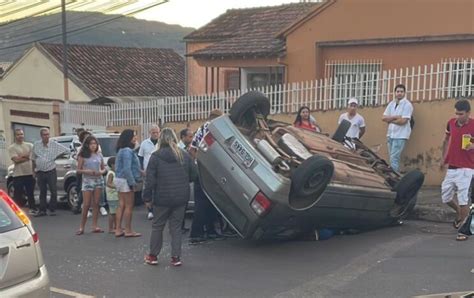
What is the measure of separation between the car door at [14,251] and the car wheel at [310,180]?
3.15 metres

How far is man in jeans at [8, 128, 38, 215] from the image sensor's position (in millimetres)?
11852

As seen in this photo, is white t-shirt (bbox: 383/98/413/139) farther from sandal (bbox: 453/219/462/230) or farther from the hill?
the hill

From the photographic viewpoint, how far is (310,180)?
22.9 feet

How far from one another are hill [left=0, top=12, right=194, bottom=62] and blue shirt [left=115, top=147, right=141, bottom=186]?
6426cm

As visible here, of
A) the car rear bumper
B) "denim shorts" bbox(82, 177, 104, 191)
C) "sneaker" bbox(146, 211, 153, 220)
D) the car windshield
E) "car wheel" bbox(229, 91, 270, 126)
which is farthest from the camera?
the car windshield

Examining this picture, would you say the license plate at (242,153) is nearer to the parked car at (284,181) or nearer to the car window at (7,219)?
the parked car at (284,181)

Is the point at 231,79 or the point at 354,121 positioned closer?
the point at 354,121

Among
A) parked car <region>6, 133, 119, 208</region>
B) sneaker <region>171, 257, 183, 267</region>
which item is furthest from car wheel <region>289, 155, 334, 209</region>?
parked car <region>6, 133, 119, 208</region>

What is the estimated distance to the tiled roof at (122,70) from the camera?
27.2 metres

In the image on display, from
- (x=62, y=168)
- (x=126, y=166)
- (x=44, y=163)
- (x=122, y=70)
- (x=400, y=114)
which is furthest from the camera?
(x=122, y=70)

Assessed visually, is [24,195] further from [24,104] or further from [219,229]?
[24,104]

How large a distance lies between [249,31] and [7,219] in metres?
16.9

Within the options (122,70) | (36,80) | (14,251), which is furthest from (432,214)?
(36,80)

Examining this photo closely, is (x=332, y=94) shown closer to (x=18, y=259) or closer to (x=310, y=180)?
(x=310, y=180)
